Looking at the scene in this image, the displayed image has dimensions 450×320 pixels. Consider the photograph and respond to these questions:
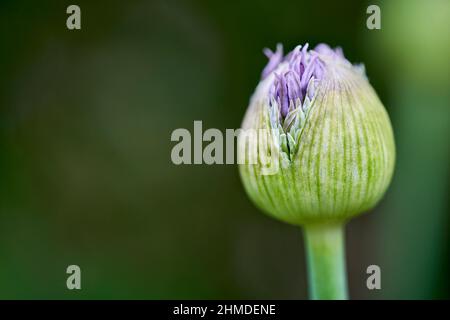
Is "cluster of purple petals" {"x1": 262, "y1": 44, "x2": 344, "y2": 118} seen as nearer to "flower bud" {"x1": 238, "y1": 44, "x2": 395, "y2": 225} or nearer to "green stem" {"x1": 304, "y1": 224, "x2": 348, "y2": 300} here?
"flower bud" {"x1": 238, "y1": 44, "x2": 395, "y2": 225}

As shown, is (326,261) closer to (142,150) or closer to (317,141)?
(317,141)

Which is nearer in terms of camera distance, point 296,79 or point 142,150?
point 296,79

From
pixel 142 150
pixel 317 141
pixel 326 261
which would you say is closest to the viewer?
pixel 317 141

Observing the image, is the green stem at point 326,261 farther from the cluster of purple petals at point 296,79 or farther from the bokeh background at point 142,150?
the bokeh background at point 142,150

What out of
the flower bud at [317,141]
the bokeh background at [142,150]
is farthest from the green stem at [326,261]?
the bokeh background at [142,150]

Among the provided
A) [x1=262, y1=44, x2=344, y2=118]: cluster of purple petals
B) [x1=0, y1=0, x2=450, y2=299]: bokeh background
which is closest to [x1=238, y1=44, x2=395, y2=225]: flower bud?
[x1=262, y1=44, x2=344, y2=118]: cluster of purple petals

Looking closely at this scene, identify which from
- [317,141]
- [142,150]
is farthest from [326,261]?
[142,150]

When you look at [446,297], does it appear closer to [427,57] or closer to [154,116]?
[427,57]
